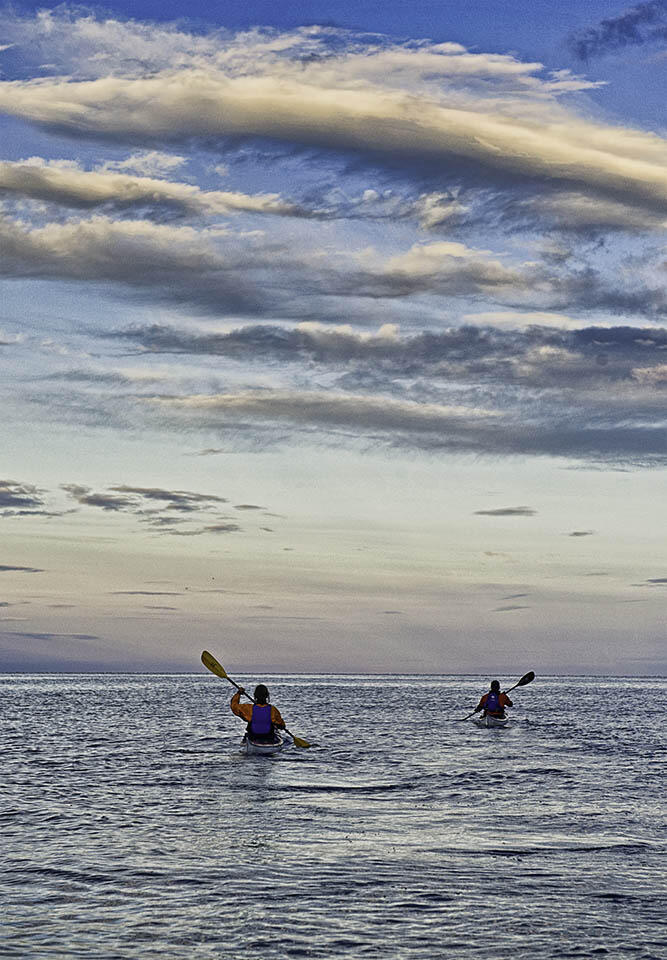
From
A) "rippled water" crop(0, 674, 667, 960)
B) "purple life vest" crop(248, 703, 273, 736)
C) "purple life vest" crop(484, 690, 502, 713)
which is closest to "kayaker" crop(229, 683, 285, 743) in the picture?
"purple life vest" crop(248, 703, 273, 736)

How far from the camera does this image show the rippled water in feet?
48.7

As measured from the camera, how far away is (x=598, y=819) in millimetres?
25297

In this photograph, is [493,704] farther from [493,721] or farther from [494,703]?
[493,721]

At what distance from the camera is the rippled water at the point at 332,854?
48.7ft

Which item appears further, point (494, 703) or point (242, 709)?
point (494, 703)

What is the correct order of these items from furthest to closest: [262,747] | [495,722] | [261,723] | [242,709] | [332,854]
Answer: [495,722]
[242,709]
[261,723]
[262,747]
[332,854]

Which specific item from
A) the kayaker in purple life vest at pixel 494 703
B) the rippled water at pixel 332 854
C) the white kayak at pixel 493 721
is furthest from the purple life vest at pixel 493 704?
the rippled water at pixel 332 854

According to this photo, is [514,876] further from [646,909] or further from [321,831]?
[321,831]

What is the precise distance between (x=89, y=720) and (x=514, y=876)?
5288 centimetres

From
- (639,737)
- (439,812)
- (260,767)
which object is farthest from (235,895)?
(639,737)

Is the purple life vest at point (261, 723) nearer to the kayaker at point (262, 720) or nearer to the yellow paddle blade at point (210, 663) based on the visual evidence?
the kayaker at point (262, 720)

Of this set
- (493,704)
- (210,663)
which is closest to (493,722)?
(493,704)

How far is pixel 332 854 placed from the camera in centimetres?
2072

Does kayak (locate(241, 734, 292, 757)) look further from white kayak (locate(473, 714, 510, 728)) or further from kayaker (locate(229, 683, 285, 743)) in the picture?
white kayak (locate(473, 714, 510, 728))
